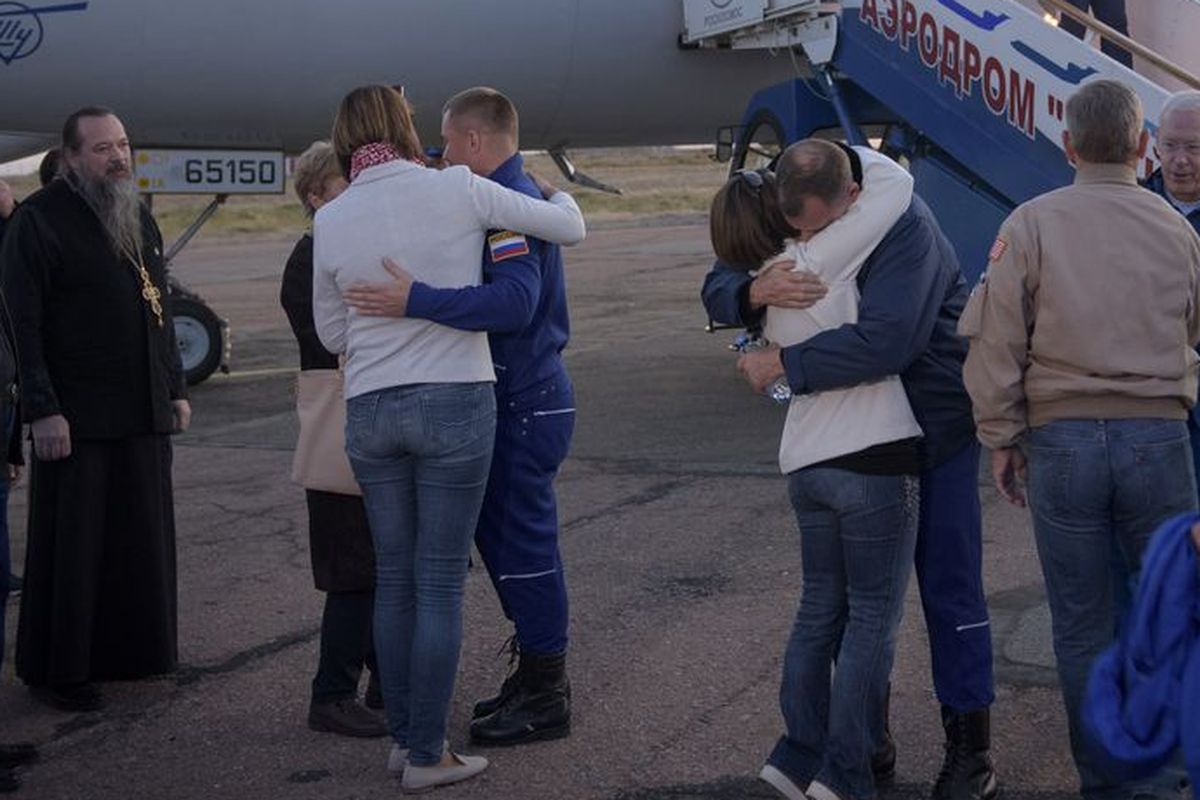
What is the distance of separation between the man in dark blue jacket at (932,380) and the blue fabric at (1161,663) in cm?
105

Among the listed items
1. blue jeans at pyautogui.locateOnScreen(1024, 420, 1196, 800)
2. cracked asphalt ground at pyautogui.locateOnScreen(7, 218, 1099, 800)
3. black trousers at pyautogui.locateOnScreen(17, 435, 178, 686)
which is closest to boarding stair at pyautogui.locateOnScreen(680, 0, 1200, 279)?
cracked asphalt ground at pyautogui.locateOnScreen(7, 218, 1099, 800)

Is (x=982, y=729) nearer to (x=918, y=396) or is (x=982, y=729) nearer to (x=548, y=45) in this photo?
(x=918, y=396)

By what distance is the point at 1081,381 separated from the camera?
411cm

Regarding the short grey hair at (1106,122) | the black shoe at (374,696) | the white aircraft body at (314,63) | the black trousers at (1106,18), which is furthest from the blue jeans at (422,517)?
the white aircraft body at (314,63)

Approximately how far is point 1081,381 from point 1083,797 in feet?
3.20

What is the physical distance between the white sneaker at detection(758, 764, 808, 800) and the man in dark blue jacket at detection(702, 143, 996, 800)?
36 centimetres

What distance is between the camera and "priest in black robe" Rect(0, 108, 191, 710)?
5465mm

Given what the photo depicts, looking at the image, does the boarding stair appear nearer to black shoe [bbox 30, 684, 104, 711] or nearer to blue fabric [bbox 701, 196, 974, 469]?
blue fabric [bbox 701, 196, 974, 469]

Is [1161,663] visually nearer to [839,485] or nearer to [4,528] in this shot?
[839,485]

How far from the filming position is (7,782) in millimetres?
4852

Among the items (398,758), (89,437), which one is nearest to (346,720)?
(398,758)

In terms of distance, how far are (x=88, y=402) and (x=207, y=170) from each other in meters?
6.62

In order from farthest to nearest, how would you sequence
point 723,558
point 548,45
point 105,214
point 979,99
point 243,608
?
point 548,45 < point 979,99 < point 723,558 < point 243,608 < point 105,214

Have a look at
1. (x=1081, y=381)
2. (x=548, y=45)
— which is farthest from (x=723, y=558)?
(x=548, y=45)
